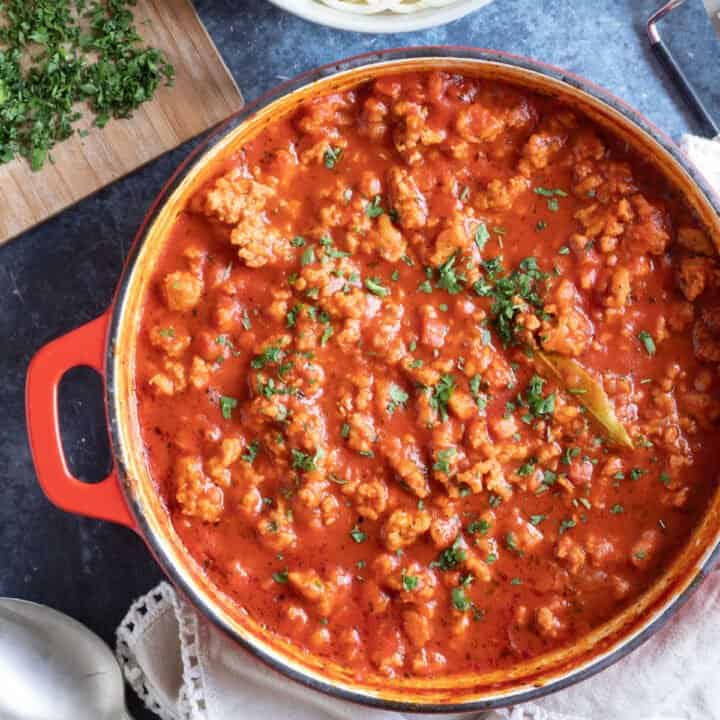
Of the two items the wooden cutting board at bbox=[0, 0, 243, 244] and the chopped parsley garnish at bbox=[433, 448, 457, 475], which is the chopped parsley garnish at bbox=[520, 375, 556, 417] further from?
the wooden cutting board at bbox=[0, 0, 243, 244]

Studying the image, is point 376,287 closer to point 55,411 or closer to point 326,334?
point 326,334

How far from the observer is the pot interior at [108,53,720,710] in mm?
3451

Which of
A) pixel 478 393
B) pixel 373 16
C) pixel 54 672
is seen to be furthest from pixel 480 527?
pixel 373 16

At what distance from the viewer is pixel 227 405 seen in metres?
3.60

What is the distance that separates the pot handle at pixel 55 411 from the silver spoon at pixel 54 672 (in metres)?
0.67

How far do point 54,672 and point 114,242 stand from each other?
5.40ft

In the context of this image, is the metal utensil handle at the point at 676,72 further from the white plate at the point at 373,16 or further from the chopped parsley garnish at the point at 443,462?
the chopped parsley garnish at the point at 443,462

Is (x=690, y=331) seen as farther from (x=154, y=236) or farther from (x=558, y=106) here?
(x=154, y=236)

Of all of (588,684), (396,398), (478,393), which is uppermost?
(396,398)

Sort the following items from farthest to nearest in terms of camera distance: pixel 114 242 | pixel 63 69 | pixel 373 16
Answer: pixel 114 242
pixel 63 69
pixel 373 16

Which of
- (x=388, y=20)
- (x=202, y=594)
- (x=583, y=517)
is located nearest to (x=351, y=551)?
(x=202, y=594)

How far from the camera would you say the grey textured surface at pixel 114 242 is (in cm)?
407

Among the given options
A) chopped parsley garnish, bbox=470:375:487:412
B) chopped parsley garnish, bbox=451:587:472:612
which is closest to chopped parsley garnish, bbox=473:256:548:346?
chopped parsley garnish, bbox=470:375:487:412

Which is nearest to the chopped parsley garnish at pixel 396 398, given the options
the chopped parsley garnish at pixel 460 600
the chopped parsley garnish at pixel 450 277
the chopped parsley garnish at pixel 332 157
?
the chopped parsley garnish at pixel 450 277
